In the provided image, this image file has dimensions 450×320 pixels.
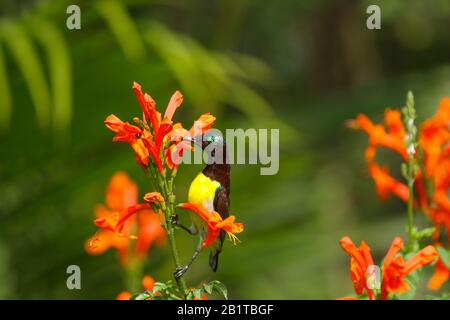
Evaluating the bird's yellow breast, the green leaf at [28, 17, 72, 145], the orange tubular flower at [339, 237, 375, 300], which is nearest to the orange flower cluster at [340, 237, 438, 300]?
the orange tubular flower at [339, 237, 375, 300]

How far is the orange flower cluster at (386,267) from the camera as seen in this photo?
3.62 ft

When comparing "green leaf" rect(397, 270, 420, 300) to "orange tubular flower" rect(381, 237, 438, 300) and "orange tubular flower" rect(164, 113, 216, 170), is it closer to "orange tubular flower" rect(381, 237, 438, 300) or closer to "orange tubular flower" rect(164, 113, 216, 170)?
"orange tubular flower" rect(381, 237, 438, 300)

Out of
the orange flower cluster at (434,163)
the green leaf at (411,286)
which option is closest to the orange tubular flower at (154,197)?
the green leaf at (411,286)

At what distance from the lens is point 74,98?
342cm

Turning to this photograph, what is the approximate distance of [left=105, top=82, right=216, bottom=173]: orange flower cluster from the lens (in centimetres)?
97

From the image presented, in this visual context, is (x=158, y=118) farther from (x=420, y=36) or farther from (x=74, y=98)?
(x=420, y=36)

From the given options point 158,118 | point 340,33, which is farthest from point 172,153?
point 340,33

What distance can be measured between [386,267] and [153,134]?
0.34m

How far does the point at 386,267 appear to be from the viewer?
111 cm

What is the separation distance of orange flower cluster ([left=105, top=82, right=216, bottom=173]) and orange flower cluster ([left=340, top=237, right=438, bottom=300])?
10.4 inches

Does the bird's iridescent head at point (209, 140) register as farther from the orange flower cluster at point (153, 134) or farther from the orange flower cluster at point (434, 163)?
the orange flower cluster at point (434, 163)

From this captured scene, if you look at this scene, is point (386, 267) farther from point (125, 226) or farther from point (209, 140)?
point (125, 226)

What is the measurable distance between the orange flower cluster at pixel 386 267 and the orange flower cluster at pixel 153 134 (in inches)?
10.4

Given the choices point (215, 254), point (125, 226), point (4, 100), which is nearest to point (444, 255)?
point (215, 254)
